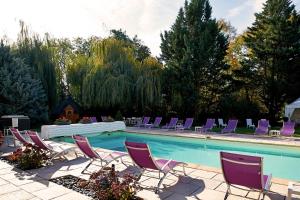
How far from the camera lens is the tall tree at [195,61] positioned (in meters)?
20.3

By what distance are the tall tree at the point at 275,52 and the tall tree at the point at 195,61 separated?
260 centimetres

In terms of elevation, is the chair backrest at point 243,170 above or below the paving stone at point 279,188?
above

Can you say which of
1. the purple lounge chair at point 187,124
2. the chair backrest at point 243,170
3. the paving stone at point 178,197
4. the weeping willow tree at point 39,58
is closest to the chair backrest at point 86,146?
the paving stone at point 178,197

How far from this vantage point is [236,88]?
71.9ft

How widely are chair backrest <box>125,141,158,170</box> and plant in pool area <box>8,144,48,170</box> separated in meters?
2.57

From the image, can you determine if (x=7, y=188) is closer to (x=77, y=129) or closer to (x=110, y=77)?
(x=77, y=129)

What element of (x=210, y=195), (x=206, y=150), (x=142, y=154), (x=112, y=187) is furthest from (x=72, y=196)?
(x=206, y=150)

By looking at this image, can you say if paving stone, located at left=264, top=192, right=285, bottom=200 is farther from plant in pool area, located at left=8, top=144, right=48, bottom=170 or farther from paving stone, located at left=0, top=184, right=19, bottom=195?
plant in pool area, located at left=8, top=144, right=48, bottom=170

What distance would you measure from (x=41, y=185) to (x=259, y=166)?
375 cm

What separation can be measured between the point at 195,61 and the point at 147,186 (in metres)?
16.6

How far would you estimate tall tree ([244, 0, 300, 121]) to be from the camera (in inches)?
804

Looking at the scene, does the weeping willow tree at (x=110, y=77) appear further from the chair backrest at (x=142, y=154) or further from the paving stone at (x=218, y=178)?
the paving stone at (x=218, y=178)

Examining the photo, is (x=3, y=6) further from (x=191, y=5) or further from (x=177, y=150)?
(x=191, y=5)

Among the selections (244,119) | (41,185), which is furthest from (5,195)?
(244,119)
